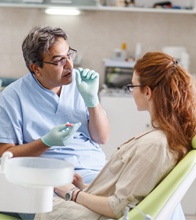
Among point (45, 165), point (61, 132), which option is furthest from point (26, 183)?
point (61, 132)

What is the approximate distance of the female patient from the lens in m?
1.83

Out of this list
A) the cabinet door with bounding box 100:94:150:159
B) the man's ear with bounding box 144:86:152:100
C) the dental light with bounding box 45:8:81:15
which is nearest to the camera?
the man's ear with bounding box 144:86:152:100

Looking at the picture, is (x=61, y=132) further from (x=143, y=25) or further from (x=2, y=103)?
(x=143, y=25)

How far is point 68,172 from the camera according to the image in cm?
133

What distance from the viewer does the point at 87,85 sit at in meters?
2.46

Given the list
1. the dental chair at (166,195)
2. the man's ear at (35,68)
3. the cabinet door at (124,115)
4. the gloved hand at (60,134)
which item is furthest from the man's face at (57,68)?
the cabinet door at (124,115)

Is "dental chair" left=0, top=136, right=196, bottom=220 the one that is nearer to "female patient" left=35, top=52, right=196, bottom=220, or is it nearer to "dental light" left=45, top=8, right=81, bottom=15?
"female patient" left=35, top=52, right=196, bottom=220

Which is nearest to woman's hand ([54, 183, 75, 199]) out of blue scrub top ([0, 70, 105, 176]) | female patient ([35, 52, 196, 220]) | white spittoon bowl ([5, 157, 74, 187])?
female patient ([35, 52, 196, 220])

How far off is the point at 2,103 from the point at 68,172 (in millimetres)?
1177

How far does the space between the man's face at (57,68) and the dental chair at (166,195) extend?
88cm

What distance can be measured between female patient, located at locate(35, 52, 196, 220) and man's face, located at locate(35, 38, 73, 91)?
21.5 inches

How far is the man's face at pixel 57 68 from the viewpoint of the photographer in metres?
2.47

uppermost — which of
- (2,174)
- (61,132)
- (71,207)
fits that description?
(2,174)

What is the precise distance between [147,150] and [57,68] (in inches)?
32.0
